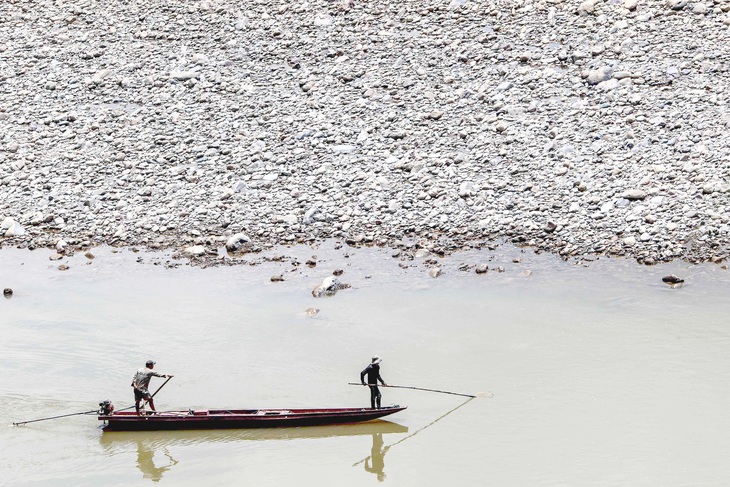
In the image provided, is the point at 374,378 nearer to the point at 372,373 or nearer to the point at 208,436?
the point at 372,373

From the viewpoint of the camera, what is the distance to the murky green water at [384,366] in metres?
15.8

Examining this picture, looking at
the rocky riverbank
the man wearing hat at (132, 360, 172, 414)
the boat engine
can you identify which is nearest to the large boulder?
the rocky riverbank

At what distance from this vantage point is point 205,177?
27844 millimetres

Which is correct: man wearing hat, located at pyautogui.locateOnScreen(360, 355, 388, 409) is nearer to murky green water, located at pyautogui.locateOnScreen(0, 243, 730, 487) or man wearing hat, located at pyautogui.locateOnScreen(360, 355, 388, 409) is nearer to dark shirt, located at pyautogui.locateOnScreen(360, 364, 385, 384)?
dark shirt, located at pyautogui.locateOnScreen(360, 364, 385, 384)

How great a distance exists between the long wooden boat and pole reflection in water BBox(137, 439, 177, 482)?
1.52 ft

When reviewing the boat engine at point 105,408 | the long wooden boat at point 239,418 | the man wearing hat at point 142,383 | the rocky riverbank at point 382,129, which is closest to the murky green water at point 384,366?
the long wooden boat at point 239,418

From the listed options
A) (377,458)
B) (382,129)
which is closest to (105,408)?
(377,458)

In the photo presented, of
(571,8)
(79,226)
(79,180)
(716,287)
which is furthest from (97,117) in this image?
(716,287)

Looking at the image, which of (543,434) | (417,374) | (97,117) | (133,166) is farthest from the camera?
(97,117)

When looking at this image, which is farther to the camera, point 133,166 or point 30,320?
point 133,166

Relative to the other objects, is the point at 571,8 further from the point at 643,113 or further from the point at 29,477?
the point at 29,477

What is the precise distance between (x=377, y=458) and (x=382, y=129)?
14.5 metres

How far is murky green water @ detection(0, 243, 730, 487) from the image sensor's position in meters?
15.8

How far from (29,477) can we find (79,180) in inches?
564
